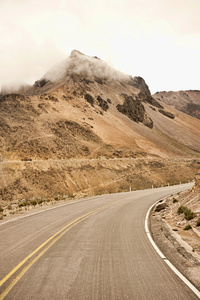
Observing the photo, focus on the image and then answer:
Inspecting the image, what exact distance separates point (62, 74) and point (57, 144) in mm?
63082

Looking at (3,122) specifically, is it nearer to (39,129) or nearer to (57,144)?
(39,129)

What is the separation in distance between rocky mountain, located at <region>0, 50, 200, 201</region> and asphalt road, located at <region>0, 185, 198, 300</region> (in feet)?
83.6

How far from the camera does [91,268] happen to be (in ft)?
19.5

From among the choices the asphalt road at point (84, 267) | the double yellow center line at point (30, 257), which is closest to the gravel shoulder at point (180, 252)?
the asphalt road at point (84, 267)

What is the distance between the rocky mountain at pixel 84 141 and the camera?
133 ft

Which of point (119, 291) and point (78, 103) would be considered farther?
point (78, 103)

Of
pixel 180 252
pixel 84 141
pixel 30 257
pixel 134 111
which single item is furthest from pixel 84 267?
pixel 134 111

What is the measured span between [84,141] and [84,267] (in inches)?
2308

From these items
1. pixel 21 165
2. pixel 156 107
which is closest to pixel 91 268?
pixel 21 165

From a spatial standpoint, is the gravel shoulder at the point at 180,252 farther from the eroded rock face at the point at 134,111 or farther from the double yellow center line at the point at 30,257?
the eroded rock face at the point at 134,111

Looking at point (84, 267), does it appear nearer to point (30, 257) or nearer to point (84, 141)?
point (30, 257)

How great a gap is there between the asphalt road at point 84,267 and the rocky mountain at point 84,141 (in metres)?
25.5

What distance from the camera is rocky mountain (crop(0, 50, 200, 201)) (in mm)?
40688

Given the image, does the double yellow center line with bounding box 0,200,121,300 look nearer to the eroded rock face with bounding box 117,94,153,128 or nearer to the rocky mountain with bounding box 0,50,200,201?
the rocky mountain with bounding box 0,50,200,201
